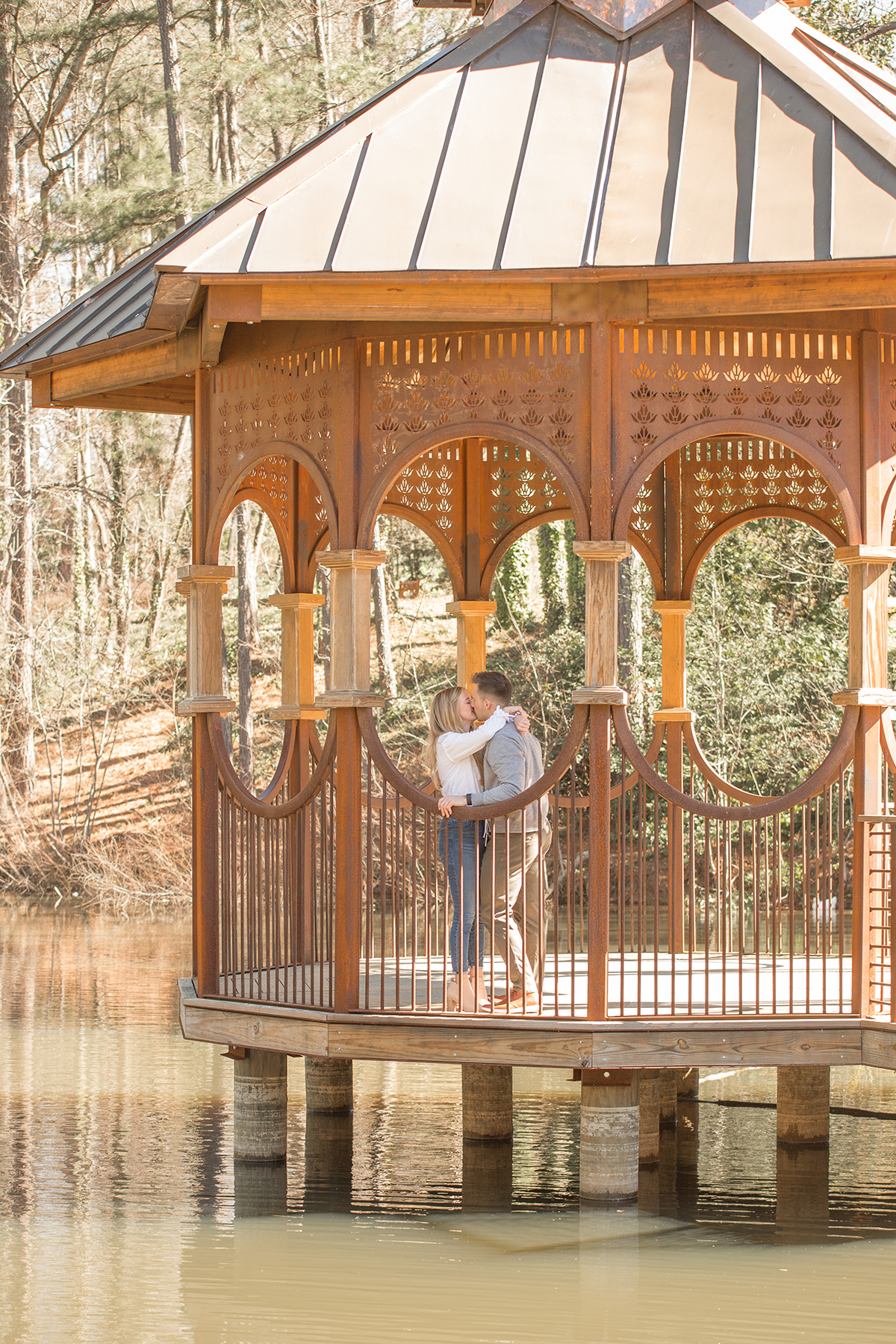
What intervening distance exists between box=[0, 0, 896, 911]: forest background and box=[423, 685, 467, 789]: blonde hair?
45.7ft

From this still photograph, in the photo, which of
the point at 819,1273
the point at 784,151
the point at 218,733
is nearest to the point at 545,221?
the point at 784,151

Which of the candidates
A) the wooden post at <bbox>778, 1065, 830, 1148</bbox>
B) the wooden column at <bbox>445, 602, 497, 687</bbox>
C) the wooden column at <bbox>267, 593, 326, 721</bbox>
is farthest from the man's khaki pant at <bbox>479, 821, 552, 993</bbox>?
the wooden column at <bbox>445, 602, 497, 687</bbox>

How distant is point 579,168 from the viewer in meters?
8.81

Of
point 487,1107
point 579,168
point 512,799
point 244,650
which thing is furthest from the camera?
point 244,650

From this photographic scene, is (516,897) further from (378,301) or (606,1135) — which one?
(378,301)

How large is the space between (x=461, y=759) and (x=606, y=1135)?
1.92 m

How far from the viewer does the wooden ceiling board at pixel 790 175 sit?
26.2 ft

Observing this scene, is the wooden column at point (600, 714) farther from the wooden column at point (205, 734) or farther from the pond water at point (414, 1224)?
the wooden column at point (205, 734)

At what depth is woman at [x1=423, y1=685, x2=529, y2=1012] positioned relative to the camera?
28.1 ft

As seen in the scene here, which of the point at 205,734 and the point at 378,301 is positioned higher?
the point at 378,301

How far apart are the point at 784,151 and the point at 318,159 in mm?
2358

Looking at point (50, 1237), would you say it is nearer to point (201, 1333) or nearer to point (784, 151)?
point (201, 1333)

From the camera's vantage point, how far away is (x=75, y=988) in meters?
17.3

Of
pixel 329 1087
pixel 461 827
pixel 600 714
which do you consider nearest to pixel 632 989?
pixel 461 827
